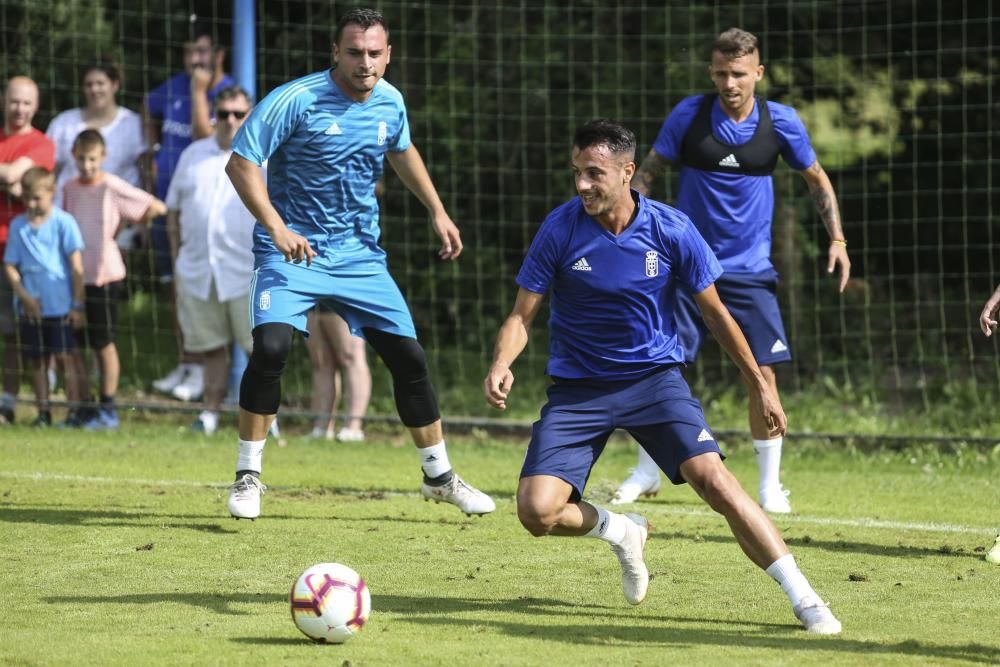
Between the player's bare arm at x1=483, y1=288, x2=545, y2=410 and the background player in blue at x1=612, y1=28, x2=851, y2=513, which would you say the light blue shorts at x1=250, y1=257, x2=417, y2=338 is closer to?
the background player in blue at x1=612, y1=28, x2=851, y2=513

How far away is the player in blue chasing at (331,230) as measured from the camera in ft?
24.0

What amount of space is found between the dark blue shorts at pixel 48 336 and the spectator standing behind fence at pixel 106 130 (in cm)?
120

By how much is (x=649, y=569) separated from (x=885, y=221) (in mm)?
8518

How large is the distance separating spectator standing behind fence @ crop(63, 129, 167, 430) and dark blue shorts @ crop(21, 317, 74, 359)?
16 cm

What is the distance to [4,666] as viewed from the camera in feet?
16.0

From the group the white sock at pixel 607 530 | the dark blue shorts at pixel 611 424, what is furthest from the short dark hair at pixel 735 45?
the white sock at pixel 607 530

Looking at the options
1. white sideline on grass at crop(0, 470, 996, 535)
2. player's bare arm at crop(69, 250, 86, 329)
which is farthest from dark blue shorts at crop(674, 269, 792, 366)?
player's bare arm at crop(69, 250, 86, 329)

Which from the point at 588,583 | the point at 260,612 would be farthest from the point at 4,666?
the point at 588,583

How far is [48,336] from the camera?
37.3ft

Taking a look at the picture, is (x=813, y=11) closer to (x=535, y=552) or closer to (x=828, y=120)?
(x=828, y=120)

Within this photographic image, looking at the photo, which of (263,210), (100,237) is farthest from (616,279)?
(100,237)

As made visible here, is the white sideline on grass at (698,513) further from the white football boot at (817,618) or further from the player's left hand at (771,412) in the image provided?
the white football boot at (817,618)

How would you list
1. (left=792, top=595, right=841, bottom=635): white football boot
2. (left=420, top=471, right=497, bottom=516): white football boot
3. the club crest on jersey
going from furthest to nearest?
(left=420, top=471, right=497, bottom=516): white football boot → the club crest on jersey → (left=792, top=595, right=841, bottom=635): white football boot

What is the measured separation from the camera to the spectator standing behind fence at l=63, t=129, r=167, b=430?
1133cm
